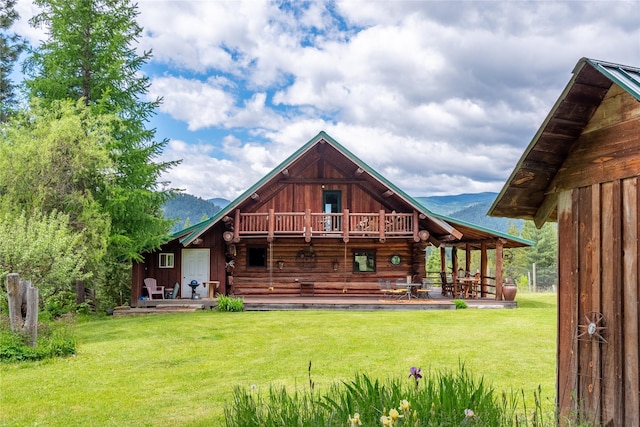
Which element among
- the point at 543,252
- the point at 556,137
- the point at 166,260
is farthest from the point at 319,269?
the point at 543,252

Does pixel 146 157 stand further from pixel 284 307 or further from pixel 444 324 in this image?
pixel 444 324

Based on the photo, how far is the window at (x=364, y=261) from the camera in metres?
23.2

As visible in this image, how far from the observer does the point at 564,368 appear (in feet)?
16.9

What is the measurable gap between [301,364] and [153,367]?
2802mm

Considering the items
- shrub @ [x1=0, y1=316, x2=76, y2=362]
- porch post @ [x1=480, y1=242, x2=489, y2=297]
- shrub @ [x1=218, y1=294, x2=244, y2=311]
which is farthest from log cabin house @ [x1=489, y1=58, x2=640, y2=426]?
porch post @ [x1=480, y1=242, x2=489, y2=297]

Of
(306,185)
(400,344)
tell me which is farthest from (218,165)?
(400,344)

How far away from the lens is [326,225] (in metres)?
21.7

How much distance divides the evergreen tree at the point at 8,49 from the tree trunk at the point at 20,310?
2135cm

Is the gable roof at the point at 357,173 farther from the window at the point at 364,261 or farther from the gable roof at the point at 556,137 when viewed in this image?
the gable roof at the point at 556,137

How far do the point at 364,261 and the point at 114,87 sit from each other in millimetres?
12579

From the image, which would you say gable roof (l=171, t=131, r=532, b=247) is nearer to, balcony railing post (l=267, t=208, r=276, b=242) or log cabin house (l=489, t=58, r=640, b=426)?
balcony railing post (l=267, t=208, r=276, b=242)

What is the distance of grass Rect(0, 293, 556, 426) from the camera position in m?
7.35

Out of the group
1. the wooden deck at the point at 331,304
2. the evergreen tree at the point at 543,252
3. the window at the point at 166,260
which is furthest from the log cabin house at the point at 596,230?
the evergreen tree at the point at 543,252

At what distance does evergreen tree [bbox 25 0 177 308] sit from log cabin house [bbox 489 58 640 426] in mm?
15541
